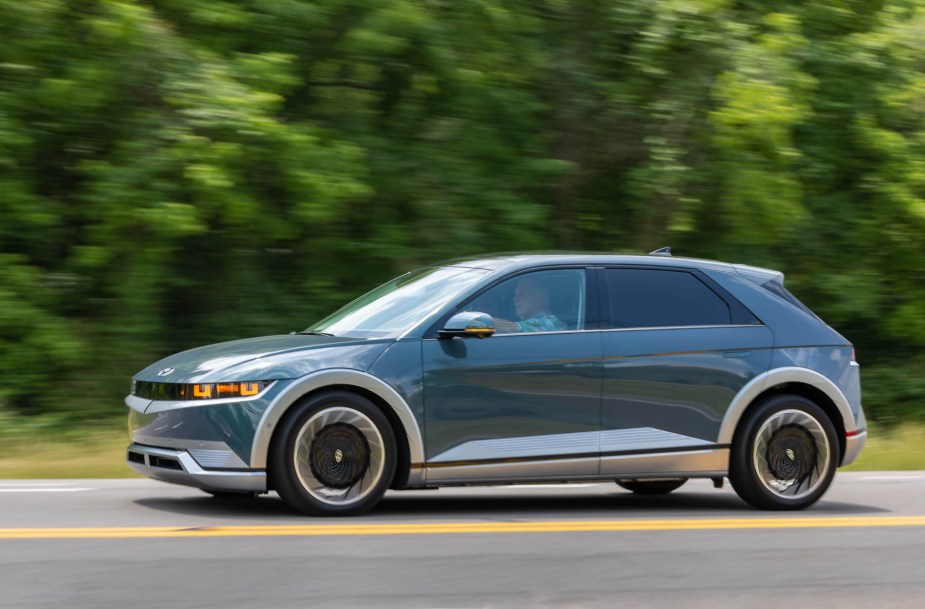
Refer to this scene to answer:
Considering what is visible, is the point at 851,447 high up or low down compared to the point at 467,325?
down

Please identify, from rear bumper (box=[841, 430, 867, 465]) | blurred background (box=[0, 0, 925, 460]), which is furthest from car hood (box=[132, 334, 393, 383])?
blurred background (box=[0, 0, 925, 460])

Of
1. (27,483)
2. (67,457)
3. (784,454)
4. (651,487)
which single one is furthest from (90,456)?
(784,454)

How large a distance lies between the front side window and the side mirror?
→ 0.66ft

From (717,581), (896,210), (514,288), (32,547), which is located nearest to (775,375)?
(514,288)

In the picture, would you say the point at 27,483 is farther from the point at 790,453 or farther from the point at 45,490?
the point at 790,453

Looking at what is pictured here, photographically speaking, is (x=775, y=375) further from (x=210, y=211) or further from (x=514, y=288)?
(x=210, y=211)

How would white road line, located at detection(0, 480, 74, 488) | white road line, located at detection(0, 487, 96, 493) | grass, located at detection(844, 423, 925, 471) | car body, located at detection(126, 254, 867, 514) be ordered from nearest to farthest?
car body, located at detection(126, 254, 867, 514), white road line, located at detection(0, 487, 96, 493), white road line, located at detection(0, 480, 74, 488), grass, located at detection(844, 423, 925, 471)

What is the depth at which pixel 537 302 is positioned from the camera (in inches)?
321

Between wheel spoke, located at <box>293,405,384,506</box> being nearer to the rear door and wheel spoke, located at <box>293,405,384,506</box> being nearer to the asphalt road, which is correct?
the asphalt road

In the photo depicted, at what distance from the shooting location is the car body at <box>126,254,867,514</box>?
746 cm

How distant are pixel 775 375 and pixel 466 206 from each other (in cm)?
728

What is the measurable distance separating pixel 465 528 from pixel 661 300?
2.00 meters

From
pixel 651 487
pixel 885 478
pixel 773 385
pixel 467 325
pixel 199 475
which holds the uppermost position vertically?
pixel 467 325

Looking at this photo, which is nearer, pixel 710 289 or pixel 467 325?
pixel 467 325
